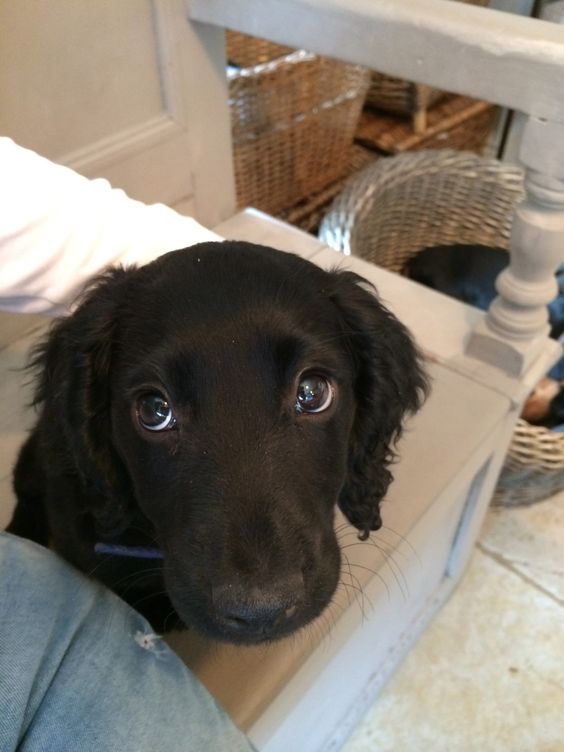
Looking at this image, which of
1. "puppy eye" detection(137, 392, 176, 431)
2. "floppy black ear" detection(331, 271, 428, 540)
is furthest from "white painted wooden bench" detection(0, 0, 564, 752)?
"puppy eye" detection(137, 392, 176, 431)

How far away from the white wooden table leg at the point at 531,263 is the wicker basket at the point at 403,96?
153cm

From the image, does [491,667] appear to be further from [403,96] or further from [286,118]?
[403,96]

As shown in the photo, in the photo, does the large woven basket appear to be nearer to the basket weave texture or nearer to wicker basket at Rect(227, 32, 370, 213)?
wicker basket at Rect(227, 32, 370, 213)

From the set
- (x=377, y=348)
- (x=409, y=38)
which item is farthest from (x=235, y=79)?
(x=377, y=348)

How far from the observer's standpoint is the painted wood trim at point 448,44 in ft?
3.24

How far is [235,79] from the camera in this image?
2.01 m

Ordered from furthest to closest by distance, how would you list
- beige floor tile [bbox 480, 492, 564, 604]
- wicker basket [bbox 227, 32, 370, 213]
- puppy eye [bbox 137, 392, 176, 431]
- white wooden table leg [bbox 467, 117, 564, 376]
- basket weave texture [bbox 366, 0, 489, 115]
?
basket weave texture [bbox 366, 0, 489, 115] → wicker basket [bbox 227, 32, 370, 213] → beige floor tile [bbox 480, 492, 564, 604] → white wooden table leg [bbox 467, 117, 564, 376] → puppy eye [bbox 137, 392, 176, 431]

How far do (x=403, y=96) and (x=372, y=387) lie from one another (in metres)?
2.05

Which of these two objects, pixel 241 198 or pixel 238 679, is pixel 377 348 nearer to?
pixel 238 679

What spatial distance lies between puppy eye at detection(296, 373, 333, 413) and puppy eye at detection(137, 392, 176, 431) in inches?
5.9

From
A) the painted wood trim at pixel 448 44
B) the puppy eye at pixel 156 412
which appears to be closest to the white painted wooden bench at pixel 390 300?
the painted wood trim at pixel 448 44

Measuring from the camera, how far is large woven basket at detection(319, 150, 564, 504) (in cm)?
181

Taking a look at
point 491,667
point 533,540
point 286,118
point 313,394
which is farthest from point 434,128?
point 313,394

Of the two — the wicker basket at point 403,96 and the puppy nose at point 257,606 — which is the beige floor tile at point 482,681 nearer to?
the puppy nose at point 257,606
